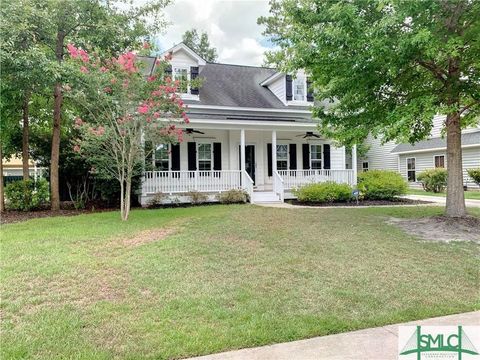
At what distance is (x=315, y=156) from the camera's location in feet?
54.5

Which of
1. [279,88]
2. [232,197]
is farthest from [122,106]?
[279,88]

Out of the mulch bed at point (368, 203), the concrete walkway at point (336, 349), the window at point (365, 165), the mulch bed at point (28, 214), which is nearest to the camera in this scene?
the concrete walkway at point (336, 349)

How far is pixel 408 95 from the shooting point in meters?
8.72

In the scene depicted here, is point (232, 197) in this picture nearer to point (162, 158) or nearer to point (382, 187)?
point (162, 158)

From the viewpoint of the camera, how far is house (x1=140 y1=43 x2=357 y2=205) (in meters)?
13.5

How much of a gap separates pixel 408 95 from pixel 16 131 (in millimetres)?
13283

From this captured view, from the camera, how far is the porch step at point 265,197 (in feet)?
45.7

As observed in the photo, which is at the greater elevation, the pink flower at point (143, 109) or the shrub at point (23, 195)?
the pink flower at point (143, 109)

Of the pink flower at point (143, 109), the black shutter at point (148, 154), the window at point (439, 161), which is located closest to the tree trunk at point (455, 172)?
the pink flower at point (143, 109)

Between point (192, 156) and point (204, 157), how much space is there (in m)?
0.56

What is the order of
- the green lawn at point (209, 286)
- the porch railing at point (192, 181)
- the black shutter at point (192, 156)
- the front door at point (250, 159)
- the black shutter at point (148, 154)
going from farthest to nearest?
the front door at point (250, 159) → the black shutter at point (192, 156) → the porch railing at point (192, 181) → the black shutter at point (148, 154) → the green lawn at point (209, 286)

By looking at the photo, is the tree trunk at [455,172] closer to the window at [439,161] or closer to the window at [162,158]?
the window at [162,158]

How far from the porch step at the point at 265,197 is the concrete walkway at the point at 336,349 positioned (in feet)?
34.4

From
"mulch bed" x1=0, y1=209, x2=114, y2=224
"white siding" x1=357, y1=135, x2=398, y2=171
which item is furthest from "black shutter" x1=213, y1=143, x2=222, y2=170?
"white siding" x1=357, y1=135, x2=398, y2=171
